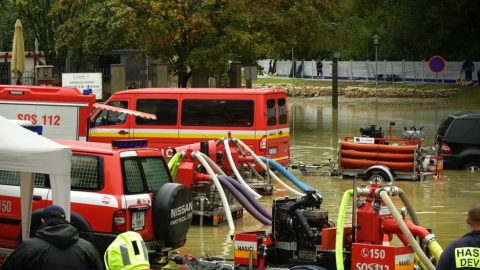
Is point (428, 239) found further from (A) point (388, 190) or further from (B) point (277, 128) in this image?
(B) point (277, 128)

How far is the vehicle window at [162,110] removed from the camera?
77.2 ft

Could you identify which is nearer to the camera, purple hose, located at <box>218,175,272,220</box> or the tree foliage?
purple hose, located at <box>218,175,272,220</box>

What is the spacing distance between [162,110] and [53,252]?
55.8 feet

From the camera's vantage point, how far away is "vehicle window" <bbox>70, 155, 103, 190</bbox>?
12031 millimetres

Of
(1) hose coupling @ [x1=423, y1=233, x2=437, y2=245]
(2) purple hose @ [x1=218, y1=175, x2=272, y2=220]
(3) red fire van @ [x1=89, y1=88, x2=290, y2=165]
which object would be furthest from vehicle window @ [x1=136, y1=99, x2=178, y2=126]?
(1) hose coupling @ [x1=423, y1=233, x2=437, y2=245]

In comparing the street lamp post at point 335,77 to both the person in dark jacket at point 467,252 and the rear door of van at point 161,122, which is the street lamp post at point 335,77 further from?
the person in dark jacket at point 467,252

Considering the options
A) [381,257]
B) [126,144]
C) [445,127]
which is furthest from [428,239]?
[445,127]

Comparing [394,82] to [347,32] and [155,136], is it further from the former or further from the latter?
[155,136]

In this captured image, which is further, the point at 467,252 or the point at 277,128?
the point at 277,128

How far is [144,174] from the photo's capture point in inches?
484

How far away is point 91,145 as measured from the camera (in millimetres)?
12508

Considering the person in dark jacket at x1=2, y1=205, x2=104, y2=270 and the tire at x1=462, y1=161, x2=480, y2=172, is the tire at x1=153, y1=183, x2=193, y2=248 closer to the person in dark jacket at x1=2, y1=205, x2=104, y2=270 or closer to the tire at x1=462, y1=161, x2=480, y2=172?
the person in dark jacket at x1=2, y1=205, x2=104, y2=270

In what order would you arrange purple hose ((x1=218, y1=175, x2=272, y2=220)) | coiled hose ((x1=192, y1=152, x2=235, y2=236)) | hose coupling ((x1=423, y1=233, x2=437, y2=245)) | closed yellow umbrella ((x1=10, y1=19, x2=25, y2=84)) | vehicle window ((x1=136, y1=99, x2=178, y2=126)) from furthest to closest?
closed yellow umbrella ((x1=10, y1=19, x2=25, y2=84)) → vehicle window ((x1=136, y1=99, x2=178, y2=126)) → coiled hose ((x1=192, y1=152, x2=235, y2=236)) → purple hose ((x1=218, y1=175, x2=272, y2=220)) → hose coupling ((x1=423, y1=233, x2=437, y2=245))

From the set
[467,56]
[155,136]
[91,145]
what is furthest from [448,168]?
[467,56]
